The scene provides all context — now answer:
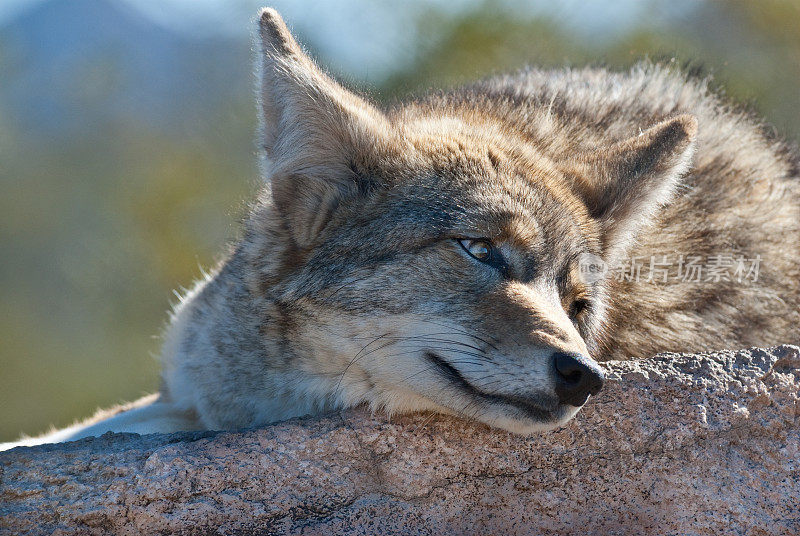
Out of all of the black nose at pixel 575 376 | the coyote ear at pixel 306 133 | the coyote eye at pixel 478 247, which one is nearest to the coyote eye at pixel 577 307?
the coyote eye at pixel 478 247

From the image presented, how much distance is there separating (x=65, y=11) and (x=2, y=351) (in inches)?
439

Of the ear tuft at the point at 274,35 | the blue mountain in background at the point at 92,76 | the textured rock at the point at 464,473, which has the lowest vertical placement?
the textured rock at the point at 464,473

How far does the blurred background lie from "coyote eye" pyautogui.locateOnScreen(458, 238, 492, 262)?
11706 mm

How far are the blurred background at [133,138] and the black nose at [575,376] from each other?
12.4 meters

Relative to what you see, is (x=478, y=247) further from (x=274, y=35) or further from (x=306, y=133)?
(x=274, y=35)

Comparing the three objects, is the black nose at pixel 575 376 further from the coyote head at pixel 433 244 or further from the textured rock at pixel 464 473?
the textured rock at pixel 464 473

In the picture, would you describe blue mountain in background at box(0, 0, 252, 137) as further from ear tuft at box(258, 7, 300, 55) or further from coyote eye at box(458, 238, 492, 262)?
coyote eye at box(458, 238, 492, 262)

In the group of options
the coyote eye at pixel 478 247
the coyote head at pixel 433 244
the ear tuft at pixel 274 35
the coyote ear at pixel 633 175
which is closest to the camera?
the coyote head at pixel 433 244

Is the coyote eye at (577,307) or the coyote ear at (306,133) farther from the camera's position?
the coyote eye at (577,307)

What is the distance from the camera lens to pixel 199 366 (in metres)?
4.91

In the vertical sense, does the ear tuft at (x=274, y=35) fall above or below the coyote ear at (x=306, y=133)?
above

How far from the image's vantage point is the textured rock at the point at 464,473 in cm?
343

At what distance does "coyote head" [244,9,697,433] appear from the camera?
3.60m

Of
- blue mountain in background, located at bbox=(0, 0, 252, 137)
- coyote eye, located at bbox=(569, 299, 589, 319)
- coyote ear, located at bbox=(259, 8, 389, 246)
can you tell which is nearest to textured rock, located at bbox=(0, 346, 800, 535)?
coyote eye, located at bbox=(569, 299, 589, 319)
